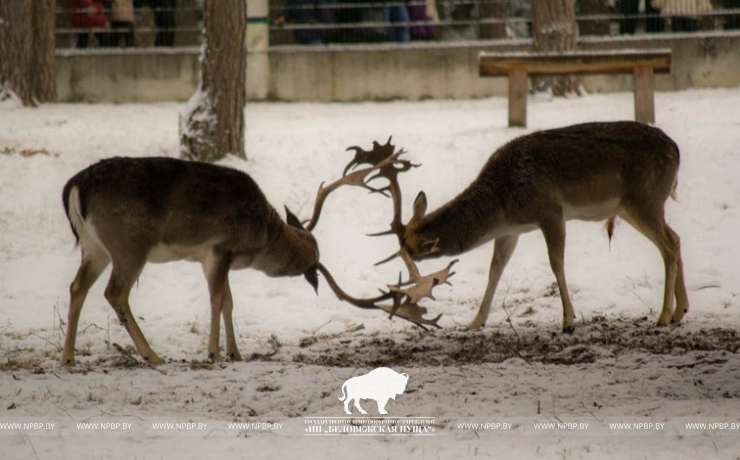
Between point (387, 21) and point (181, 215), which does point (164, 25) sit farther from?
point (181, 215)

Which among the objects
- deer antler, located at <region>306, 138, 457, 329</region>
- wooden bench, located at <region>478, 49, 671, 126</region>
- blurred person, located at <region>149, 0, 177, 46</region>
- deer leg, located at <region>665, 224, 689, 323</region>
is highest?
blurred person, located at <region>149, 0, 177, 46</region>

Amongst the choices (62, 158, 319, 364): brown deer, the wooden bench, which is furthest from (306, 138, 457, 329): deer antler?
the wooden bench

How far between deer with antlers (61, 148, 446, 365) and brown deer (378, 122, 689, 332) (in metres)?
1.00

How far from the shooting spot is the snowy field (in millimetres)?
6184

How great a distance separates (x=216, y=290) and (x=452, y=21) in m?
14.0

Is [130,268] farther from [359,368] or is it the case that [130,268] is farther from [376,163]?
[376,163]

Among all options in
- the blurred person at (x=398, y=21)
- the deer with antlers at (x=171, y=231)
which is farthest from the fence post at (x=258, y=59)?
the deer with antlers at (x=171, y=231)

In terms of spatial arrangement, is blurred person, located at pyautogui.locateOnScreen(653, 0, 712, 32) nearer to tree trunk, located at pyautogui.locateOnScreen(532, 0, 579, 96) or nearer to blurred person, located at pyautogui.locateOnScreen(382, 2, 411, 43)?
tree trunk, located at pyautogui.locateOnScreen(532, 0, 579, 96)

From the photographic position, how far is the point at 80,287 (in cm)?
802

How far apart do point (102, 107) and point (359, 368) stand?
13.7m

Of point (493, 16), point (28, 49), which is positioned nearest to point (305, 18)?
point (493, 16)

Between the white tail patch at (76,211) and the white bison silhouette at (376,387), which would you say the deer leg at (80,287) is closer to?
the white tail patch at (76,211)

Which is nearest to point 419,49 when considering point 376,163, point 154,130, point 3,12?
point 154,130

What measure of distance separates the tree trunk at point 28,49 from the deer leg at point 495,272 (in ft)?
40.8
